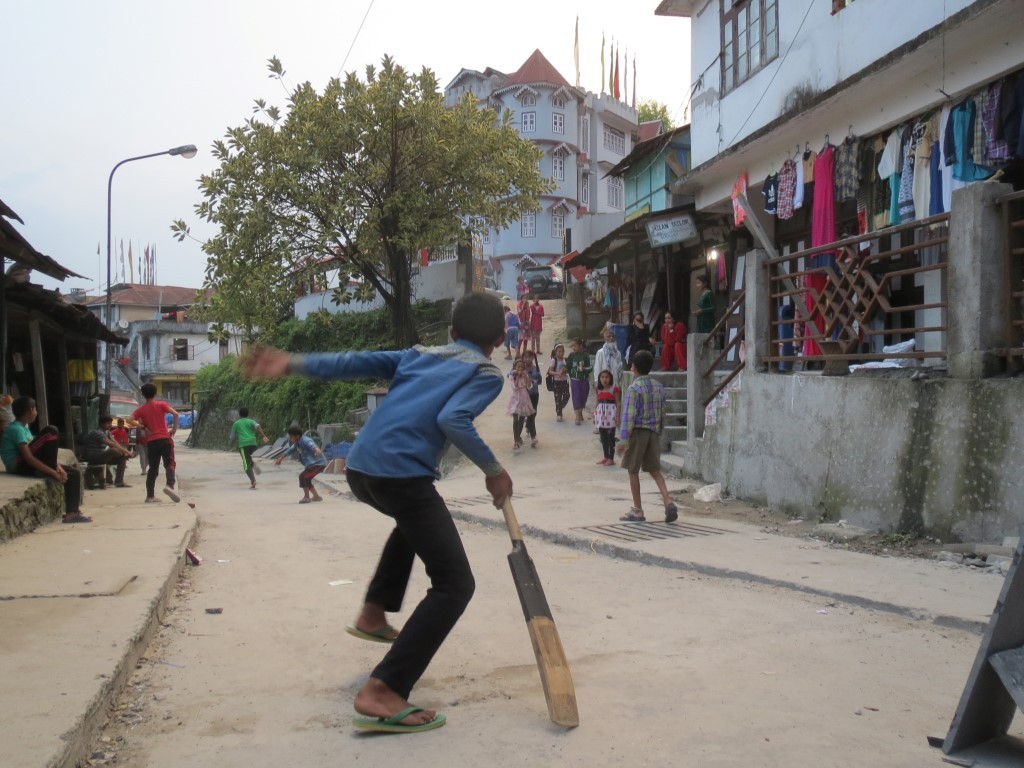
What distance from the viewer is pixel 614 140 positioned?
55625 millimetres

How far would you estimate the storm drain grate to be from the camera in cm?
793

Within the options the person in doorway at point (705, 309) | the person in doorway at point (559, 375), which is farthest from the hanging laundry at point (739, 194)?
the person in doorway at point (559, 375)

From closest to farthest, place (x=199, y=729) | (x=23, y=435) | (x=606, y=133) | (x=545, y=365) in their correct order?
(x=199, y=729) < (x=23, y=435) < (x=545, y=365) < (x=606, y=133)

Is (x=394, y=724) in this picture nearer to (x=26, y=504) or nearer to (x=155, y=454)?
(x=26, y=504)

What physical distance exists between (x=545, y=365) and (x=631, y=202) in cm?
505

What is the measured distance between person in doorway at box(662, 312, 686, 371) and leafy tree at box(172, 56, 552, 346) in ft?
20.4

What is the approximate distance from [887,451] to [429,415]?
5466 mm

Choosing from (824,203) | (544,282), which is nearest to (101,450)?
(824,203)

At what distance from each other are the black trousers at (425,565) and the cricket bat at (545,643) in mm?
242

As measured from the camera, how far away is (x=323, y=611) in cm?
554

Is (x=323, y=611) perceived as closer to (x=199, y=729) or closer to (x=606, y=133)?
(x=199, y=729)

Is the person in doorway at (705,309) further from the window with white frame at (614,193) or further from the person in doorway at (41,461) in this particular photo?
the window with white frame at (614,193)

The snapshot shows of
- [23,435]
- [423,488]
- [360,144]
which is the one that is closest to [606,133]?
[360,144]

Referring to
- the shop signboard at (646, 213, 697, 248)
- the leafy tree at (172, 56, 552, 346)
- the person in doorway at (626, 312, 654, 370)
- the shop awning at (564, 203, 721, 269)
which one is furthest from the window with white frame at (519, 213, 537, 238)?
the shop signboard at (646, 213, 697, 248)
